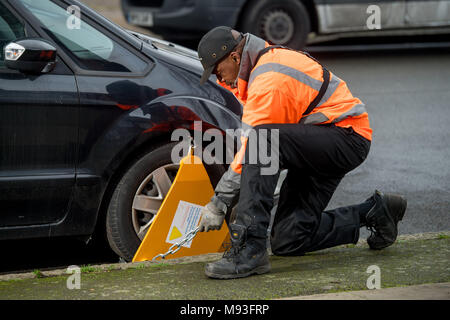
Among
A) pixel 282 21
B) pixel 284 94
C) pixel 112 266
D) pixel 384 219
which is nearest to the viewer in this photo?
pixel 284 94

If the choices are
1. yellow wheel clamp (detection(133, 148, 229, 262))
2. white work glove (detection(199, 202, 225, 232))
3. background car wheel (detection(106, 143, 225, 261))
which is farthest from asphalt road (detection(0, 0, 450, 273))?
white work glove (detection(199, 202, 225, 232))

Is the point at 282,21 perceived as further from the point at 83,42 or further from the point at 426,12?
the point at 83,42

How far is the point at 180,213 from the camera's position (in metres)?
4.50

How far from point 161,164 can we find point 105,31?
0.82m

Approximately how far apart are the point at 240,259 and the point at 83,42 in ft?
4.98

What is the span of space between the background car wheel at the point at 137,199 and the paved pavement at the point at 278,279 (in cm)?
22

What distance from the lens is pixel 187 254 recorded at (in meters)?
4.60

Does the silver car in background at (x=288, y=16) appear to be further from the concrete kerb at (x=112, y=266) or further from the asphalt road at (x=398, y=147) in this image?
the concrete kerb at (x=112, y=266)

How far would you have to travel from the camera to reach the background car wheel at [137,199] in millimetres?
4473

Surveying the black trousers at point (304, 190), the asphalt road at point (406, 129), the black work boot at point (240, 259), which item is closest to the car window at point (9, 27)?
the black trousers at point (304, 190)

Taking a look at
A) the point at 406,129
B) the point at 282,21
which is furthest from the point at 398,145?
the point at 282,21

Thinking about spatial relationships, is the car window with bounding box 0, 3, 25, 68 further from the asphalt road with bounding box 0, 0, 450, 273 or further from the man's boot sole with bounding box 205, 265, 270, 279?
the man's boot sole with bounding box 205, 265, 270, 279
